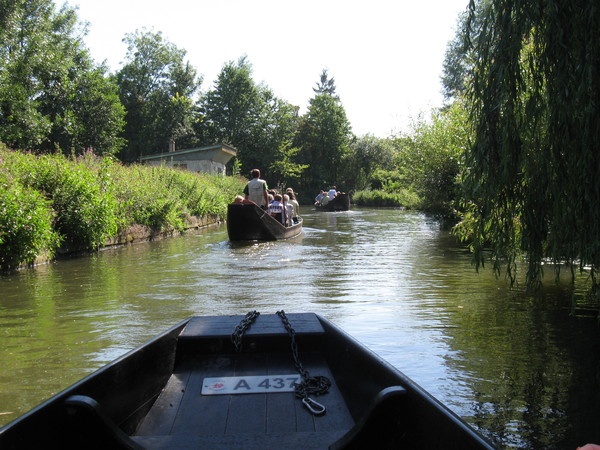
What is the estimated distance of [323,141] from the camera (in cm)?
6212

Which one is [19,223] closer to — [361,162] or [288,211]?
[288,211]

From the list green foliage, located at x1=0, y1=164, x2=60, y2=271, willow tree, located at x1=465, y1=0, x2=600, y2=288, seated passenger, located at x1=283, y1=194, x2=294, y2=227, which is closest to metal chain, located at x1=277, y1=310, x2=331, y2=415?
willow tree, located at x1=465, y1=0, x2=600, y2=288

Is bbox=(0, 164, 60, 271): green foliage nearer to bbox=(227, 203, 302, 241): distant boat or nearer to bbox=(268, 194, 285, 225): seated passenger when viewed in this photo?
bbox=(227, 203, 302, 241): distant boat

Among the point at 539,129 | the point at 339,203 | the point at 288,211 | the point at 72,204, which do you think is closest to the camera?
the point at 539,129

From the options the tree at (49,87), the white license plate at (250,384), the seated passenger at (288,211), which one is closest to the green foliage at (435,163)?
the seated passenger at (288,211)

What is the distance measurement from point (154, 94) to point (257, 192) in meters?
46.6

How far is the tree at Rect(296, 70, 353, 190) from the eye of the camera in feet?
203

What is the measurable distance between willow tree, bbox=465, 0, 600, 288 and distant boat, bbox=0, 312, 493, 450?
6.21ft

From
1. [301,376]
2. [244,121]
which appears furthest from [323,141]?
[301,376]

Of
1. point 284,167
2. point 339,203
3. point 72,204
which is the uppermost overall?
point 284,167

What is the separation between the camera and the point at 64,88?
4041cm

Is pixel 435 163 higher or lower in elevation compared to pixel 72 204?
higher

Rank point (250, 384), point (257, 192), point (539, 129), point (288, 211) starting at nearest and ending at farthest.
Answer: point (250, 384) < point (539, 129) < point (257, 192) < point (288, 211)

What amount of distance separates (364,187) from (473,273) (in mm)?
50539
